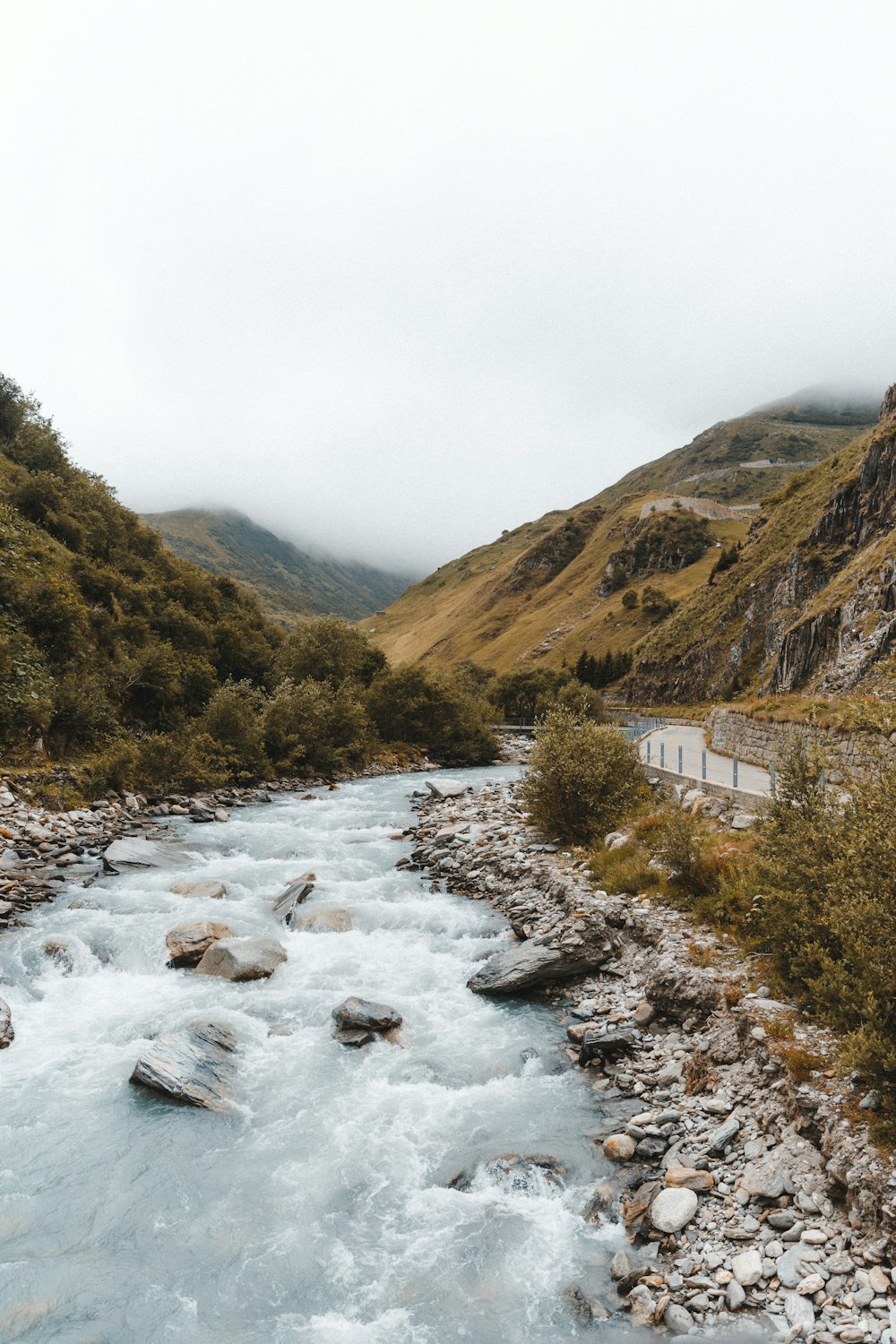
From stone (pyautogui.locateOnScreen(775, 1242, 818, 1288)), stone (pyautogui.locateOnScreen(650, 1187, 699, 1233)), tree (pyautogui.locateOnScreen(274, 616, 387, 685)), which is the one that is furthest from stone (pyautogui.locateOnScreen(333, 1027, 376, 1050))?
tree (pyautogui.locateOnScreen(274, 616, 387, 685))

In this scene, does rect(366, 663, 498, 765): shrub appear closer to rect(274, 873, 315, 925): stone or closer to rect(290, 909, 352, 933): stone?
rect(274, 873, 315, 925): stone

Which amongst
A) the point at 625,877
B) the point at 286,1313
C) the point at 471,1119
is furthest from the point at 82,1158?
the point at 625,877

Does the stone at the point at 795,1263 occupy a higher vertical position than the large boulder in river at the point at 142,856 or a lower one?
higher

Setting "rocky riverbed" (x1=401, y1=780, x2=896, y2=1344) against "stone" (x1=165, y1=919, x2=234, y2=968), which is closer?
"rocky riverbed" (x1=401, y1=780, x2=896, y2=1344)

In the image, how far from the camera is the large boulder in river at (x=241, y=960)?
1565 cm

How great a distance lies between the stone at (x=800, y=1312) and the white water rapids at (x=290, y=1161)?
219cm

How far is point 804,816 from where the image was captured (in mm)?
12117

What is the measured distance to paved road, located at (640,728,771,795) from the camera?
24.2 meters

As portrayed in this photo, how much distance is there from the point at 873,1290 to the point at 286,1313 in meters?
6.28

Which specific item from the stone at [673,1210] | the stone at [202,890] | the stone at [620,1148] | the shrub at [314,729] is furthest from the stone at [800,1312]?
the shrub at [314,729]

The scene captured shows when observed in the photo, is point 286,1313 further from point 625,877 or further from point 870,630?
point 870,630

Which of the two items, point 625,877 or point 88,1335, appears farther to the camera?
point 625,877

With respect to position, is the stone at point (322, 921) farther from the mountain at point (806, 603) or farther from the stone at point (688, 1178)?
the mountain at point (806, 603)

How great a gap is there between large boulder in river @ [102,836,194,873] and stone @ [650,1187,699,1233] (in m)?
20.1
